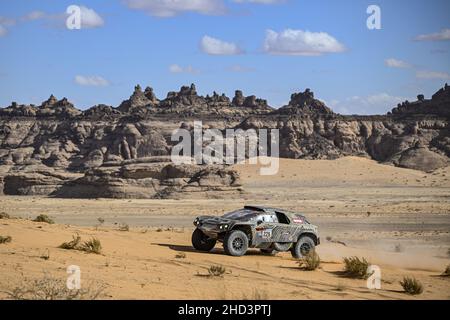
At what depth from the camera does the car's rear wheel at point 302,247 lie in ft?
68.2

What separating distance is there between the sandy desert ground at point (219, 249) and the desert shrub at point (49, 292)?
0.34m

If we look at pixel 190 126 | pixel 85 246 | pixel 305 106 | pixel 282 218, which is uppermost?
pixel 305 106

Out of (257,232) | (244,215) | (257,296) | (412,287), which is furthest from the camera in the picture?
(244,215)

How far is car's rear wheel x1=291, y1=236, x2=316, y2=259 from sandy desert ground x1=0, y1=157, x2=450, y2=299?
0.51m

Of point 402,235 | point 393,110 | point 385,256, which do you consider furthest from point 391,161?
point 385,256

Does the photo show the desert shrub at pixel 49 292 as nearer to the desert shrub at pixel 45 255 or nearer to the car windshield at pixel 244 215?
the desert shrub at pixel 45 255

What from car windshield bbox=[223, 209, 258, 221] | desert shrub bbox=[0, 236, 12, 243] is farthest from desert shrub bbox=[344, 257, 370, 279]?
desert shrub bbox=[0, 236, 12, 243]

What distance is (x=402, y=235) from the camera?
3158cm

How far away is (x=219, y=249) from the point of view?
21.9 m

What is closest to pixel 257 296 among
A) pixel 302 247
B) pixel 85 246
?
pixel 85 246

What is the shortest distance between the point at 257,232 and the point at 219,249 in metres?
2.01

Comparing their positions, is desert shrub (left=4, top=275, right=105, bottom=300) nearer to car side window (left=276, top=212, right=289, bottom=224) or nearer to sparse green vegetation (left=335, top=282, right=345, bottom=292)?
sparse green vegetation (left=335, top=282, right=345, bottom=292)

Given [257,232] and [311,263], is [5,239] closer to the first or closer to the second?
[257,232]
